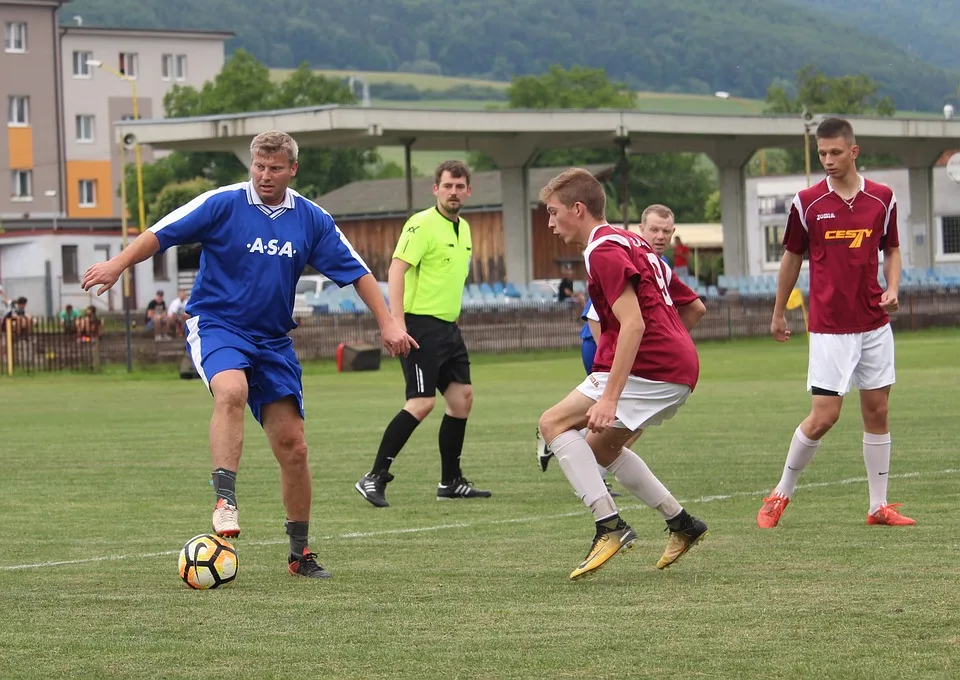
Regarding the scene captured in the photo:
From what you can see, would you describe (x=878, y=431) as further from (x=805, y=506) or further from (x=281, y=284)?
(x=281, y=284)

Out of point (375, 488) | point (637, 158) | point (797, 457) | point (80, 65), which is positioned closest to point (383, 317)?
point (797, 457)

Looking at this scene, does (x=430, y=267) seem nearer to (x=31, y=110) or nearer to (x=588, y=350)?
(x=588, y=350)

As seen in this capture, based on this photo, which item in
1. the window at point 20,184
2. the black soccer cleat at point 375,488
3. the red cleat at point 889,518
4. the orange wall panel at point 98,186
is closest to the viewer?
the red cleat at point 889,518

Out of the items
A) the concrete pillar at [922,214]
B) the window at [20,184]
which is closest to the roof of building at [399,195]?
the window at [20,184]

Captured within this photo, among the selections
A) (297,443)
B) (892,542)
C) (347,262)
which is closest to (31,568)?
(297,443)

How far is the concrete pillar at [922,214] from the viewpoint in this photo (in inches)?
2440

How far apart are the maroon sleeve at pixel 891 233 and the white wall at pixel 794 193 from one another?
55402mm

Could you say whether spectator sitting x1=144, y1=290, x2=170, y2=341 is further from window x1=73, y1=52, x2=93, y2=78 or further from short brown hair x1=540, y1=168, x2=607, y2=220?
window x1=73, y1=52, x2=93, y2=78

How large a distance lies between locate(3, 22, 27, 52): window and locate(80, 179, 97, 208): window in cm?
1131

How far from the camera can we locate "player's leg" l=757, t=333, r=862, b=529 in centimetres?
868

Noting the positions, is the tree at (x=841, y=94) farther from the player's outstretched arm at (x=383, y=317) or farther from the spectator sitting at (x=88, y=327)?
the player's outstretched arm at (x=383, y=317)

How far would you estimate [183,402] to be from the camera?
2422cm

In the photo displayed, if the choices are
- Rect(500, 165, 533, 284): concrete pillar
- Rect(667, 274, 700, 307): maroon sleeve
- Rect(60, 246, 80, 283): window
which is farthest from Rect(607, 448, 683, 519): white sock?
Rect(60, 246, 80, 283): window

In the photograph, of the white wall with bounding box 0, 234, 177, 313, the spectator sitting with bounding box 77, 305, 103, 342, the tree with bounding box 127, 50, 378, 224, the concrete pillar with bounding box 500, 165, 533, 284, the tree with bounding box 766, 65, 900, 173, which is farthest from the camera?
the tree with bounding box 766, 65, 900, 173
